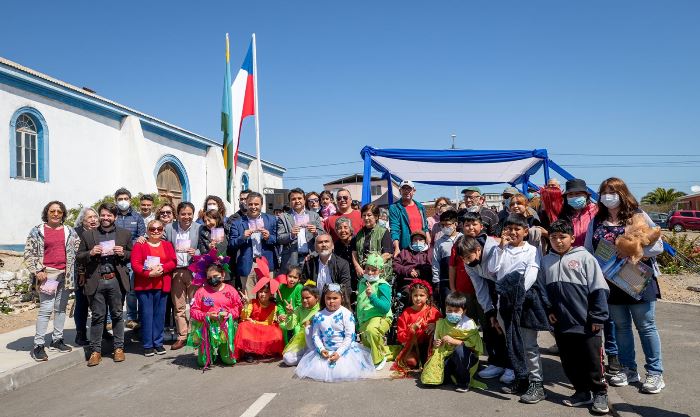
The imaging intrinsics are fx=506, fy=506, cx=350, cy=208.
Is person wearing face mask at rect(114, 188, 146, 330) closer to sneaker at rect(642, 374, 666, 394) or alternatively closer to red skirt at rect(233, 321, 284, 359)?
red skirt at rect(233, 321, 284, 359)

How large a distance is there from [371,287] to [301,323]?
931 millimetres

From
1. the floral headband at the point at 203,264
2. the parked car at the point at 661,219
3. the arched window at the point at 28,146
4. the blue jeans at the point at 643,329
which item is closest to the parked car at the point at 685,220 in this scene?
the parked car at the point at 661,219

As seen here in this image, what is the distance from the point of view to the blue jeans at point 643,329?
4449 millimetres

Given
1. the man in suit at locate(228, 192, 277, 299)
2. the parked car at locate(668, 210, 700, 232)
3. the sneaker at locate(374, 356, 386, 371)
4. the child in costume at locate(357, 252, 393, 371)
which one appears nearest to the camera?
the sneaker at locate(374, 356, 386, 371)

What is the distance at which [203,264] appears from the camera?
632 centimetres

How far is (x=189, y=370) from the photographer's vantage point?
5.73m

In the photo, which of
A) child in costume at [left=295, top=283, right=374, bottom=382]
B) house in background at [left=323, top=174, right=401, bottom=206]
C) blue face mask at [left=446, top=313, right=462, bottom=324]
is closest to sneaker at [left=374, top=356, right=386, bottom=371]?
child in costume at [left=295, top=283, right=374, bottom=382]

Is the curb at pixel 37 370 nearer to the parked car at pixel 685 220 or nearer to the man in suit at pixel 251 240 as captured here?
the man in suit at pixel 251 240

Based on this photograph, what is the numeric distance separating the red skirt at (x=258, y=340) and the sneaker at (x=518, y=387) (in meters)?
2.68

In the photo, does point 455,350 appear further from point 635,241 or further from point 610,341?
point 635,241

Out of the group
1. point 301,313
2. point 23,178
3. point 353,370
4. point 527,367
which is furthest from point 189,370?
point 23,178

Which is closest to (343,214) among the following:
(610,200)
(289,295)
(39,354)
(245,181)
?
(289,295)

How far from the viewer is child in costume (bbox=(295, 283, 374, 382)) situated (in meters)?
5.14

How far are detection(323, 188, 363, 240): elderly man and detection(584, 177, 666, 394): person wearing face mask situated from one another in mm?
3299
